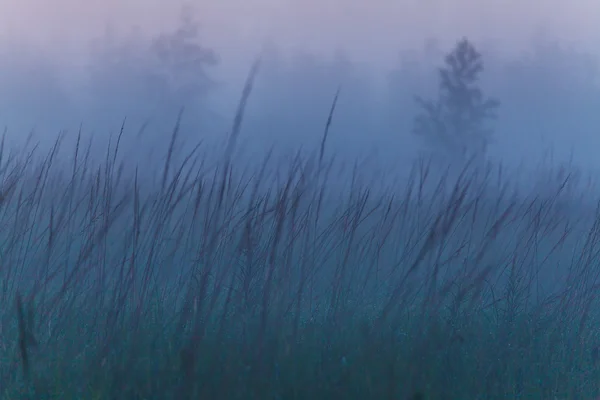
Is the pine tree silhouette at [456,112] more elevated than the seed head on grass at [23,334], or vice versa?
the pine tree silhouette at [456,112]

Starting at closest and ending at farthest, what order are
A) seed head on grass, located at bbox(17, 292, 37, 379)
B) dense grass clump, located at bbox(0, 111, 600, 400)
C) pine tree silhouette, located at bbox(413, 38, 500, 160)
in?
seed head on grass, located at bbox(17, 292, 37, 379) < dense grass clump, located at bbox(0, 111, 600, 400) < pine tree silhouette, located at bbox(413, 38, 500, 160)

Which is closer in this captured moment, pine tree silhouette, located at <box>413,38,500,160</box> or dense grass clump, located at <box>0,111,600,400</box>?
dense grass clump, located at <box>0,111,600,400</box>

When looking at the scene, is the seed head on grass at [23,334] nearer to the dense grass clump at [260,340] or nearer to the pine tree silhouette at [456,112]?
the dense grass clump at [260,340]

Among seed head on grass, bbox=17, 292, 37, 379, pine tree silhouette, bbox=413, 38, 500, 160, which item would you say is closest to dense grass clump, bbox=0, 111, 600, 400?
seed head on grass, bbox=17, 292, 37, 379

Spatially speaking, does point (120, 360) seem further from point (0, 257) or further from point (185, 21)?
point (185, 21)

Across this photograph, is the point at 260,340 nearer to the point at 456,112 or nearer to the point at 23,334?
the point at 23,334

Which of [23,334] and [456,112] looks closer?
[23,334]

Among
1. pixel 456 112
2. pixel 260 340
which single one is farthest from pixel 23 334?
pixel 456 112

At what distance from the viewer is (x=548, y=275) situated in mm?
4121

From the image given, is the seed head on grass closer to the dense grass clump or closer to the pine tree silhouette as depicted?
the dense grass clump

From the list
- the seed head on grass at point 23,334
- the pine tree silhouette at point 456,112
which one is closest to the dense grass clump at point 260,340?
the seed head on grass at point 23,334

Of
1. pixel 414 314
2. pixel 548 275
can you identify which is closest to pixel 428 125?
pixel 548 275

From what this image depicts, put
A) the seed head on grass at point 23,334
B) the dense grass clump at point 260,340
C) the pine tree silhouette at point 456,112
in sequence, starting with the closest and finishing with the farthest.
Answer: the seed head on grass at point 23,334, the dense grass clump at point 260,340, the pine tree silhouette at point 456,112

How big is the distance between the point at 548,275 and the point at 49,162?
3.26 meters
